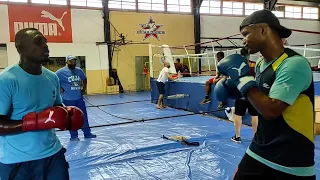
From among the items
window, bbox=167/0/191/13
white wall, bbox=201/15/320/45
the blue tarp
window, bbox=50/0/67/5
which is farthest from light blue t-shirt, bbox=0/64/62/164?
white wall, bbox=201/15/320/45

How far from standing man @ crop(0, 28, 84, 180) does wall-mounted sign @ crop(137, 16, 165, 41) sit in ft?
39.3

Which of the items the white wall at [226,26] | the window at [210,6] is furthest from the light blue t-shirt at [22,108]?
the window at [210,6]

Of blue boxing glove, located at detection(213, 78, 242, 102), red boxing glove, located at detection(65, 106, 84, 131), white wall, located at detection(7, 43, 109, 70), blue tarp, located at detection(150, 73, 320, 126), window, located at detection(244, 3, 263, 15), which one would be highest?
window, located at detection(244, 3, 263, 15)

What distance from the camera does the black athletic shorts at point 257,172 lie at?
137 cm

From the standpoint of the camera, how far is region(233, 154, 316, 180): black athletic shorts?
1.37 metres

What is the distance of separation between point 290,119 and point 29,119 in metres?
1.25

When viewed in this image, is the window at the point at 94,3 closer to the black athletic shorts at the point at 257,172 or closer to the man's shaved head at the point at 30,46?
the man's shaved head at the point at 30,46

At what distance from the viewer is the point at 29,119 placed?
1527 mm

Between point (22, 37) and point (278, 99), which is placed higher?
Answer: point (22, 37)

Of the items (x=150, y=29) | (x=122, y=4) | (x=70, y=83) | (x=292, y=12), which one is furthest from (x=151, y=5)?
(x=70, y=83)

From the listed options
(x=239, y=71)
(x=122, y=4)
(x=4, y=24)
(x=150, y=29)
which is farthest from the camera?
(x=150, y=29)

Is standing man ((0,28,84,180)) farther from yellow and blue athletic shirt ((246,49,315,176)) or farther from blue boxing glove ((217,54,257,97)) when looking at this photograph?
yellow and blue athletic shirt ((246,49,315,176))

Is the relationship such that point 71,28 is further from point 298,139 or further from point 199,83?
point 298,139

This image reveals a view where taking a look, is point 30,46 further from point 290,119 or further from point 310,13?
point 310,13
